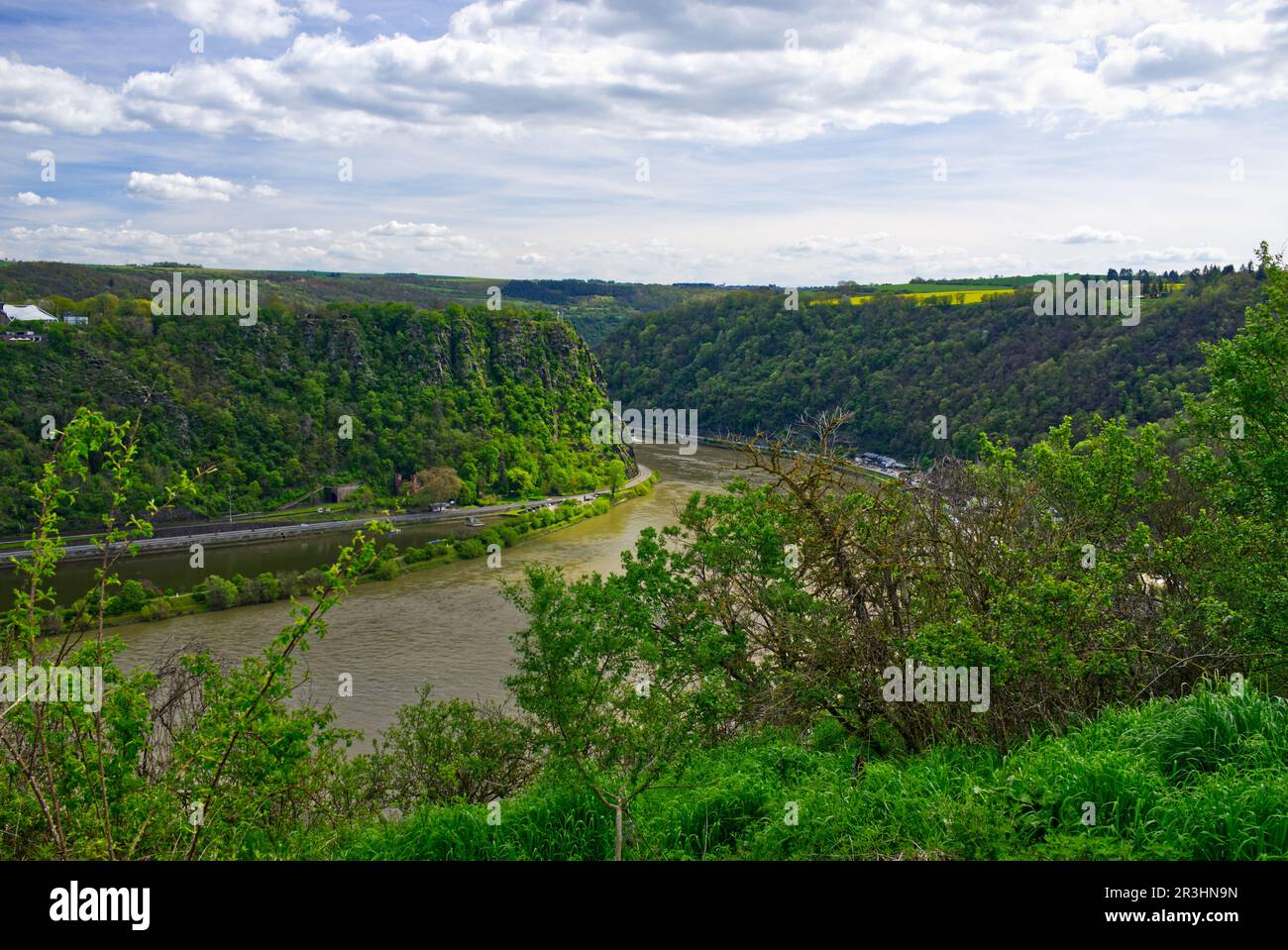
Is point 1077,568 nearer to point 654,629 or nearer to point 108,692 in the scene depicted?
point 654,629

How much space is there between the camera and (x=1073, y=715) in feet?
21.0

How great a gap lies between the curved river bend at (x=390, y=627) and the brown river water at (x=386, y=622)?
0.04 meters

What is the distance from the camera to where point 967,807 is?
4.27 m

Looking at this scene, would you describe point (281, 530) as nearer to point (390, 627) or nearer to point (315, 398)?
point (315, 398)

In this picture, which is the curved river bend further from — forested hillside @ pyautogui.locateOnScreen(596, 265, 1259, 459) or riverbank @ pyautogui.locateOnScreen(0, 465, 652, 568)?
forested hillside @ pyautogui.locateOnScreen(596, 265, 1259, 459)

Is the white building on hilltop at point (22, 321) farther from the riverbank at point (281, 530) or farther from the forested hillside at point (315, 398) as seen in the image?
the riverbank at point (281, 530)

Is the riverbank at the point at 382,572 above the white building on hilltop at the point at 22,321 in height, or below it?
below

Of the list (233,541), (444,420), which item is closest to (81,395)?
(233,541)

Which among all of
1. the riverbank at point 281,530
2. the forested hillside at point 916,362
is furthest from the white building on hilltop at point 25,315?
the forested hillside at point 916,362

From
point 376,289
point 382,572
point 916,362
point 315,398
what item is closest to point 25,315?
point 315,398

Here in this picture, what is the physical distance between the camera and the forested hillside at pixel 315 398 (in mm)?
48625

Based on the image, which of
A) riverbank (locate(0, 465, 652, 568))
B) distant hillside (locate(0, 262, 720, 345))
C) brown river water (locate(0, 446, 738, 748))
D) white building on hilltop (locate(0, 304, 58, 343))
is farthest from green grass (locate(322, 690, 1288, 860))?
distant hillside (locate(0, 262, 720, 345))

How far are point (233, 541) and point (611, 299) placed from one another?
13077 centimetres

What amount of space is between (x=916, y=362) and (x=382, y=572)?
178 ft
